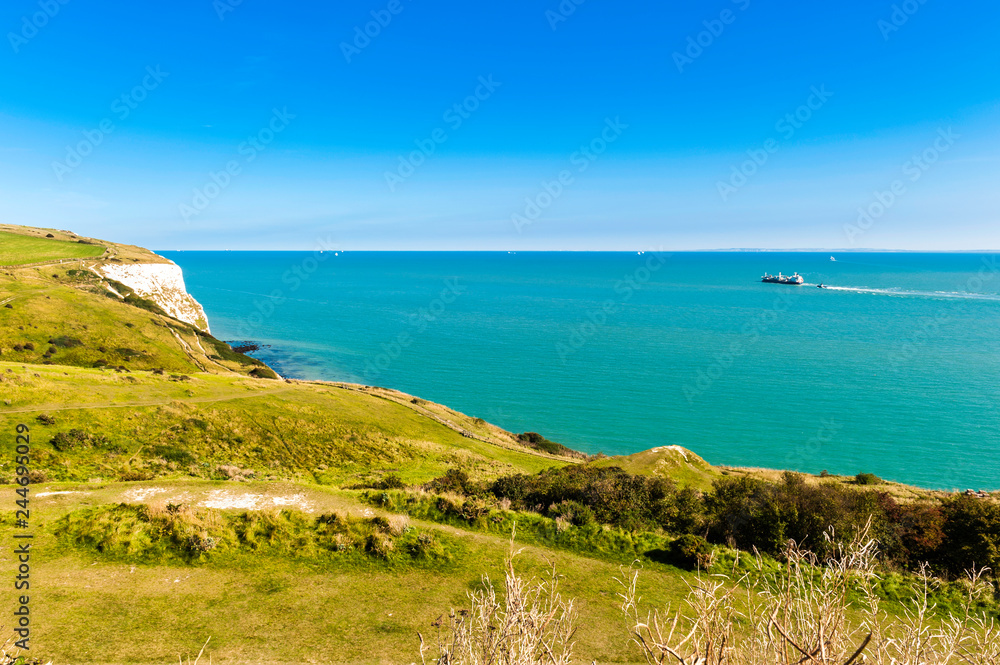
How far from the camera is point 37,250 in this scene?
365 ft

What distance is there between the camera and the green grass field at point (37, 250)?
333 ft

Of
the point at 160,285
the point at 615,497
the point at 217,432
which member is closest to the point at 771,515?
the point at 615,497

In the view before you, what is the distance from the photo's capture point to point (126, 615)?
16344mm

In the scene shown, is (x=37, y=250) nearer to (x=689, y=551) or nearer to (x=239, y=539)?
(x=239, y=539)

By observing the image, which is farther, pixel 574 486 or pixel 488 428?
pixel 488 428

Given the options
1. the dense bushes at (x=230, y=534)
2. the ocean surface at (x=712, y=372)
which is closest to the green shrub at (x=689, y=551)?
the dense bushes at (x=230, y=534)

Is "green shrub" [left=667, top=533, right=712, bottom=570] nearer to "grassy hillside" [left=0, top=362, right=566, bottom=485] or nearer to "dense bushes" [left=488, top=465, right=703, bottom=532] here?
"dense bushes" [left=488, top=465, right=703, bottom=532]

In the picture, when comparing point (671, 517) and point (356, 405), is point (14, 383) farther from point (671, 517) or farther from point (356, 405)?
point (671, 517)

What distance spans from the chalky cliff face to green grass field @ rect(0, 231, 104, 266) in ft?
34.2

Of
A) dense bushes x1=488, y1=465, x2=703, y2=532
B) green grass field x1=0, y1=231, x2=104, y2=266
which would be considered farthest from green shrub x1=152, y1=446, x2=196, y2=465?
green grass field x1=0, y1=231, x2=104, y2=266

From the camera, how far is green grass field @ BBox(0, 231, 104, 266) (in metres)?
102

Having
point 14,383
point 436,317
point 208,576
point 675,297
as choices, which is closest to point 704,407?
point 208,576

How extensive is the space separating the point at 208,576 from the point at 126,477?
15.2 m

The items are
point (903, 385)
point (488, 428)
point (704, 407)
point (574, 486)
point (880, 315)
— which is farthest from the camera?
point (880, 315)
